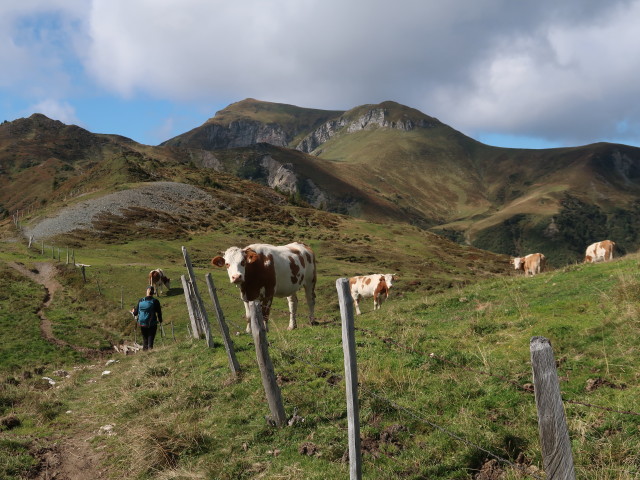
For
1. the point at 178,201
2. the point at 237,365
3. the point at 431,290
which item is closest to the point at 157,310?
the point at 237,365

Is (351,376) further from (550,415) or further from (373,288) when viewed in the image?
(373,288)

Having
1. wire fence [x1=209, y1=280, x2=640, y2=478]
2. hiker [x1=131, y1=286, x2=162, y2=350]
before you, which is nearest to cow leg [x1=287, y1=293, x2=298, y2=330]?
wire fence [x1=209, y1=280, x2=640, y2=478]

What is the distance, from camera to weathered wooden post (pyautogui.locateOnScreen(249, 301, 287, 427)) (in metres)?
7.35

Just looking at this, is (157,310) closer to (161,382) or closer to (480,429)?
(161,382)

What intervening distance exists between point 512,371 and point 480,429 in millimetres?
2194

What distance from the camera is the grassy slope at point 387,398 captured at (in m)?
5.86

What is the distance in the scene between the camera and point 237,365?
33.1 ft

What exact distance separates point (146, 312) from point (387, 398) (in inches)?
475

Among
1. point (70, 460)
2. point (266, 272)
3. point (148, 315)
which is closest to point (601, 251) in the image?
point (266, 272)

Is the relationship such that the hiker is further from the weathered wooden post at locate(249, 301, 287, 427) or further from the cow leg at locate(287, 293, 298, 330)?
the weathered wooden post at locate(249, 301, 287, 427)

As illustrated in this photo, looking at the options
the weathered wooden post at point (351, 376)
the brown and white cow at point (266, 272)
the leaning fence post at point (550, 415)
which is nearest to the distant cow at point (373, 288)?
the brown and white cow at point (266, 272)

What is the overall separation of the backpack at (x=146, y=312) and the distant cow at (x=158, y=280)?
16.2 m

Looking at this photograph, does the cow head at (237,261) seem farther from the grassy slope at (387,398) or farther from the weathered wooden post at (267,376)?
the weathered wooden post at (267,376)

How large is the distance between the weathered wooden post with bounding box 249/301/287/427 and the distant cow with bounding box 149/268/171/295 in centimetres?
2699
